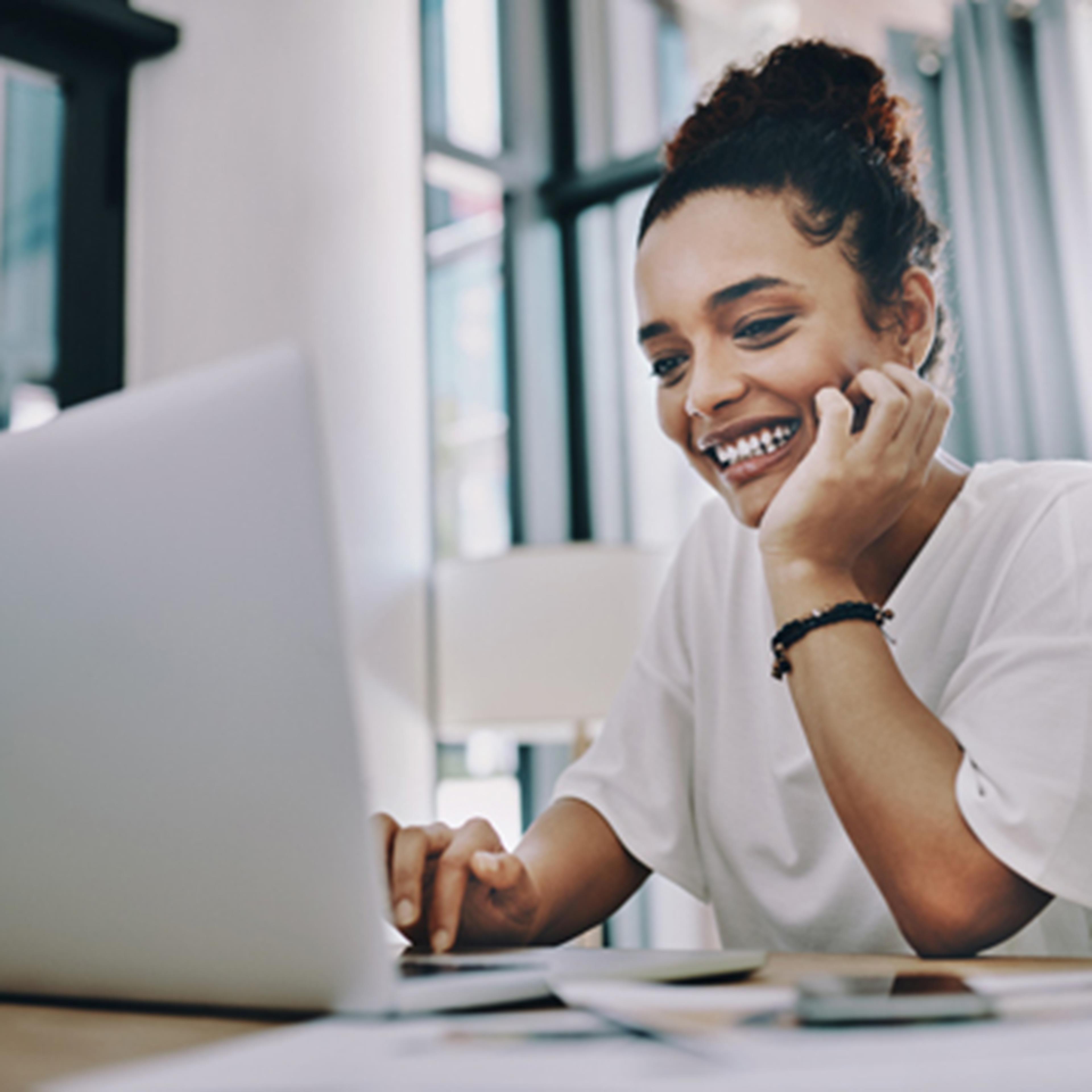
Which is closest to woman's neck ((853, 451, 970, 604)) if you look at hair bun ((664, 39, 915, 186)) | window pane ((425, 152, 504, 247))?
hair bun ((664, 39, 915, 186))

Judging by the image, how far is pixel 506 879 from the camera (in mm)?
934

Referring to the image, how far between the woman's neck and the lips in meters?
0.14

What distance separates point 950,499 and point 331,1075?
96 cm

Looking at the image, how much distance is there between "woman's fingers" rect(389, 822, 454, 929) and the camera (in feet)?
2.86

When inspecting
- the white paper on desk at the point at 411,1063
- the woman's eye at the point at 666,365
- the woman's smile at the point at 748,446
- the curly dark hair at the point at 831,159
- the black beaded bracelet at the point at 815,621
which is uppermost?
the curly dark hair at the point at 831,159

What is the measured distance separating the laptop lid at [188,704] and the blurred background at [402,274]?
2130mm

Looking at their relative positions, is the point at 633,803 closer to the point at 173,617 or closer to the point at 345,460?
the point at 173,617

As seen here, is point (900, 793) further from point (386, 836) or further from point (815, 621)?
point (386, 836)

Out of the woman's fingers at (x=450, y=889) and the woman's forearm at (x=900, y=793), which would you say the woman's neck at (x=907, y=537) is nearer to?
the woman's forearm at (x=900, y=793)

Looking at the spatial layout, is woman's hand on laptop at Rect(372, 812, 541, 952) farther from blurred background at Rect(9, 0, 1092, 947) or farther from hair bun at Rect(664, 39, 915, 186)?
blurred background at Rect(9, 0, 1092, 947)

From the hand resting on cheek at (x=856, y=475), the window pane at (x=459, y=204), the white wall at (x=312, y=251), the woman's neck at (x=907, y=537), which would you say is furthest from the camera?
the window pane at (x=459, y=204)

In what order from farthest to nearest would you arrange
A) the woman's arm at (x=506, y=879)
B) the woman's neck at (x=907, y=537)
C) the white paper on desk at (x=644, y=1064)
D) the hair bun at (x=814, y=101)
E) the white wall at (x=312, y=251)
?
the white wall at (x=312, y=251) < the hair bun at (x=814, y=101) < the woman's neck at (x=907, y=537) < the woman's arm at (x=506, y=879) < the white paper on desk at (x=644, y=1064)

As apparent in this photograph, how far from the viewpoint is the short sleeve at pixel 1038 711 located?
79 cm

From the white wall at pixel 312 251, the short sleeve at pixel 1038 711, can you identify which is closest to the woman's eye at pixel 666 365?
the short sleeve at pixel 1038 711
